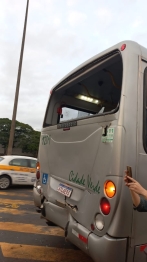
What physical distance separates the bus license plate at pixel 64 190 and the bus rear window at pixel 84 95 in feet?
3.44

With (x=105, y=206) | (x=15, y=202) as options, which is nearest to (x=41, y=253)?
(x=105, y=206)

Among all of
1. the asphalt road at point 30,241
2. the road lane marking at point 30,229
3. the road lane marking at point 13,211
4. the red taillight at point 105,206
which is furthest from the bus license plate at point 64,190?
the road lane marking at point 13,211

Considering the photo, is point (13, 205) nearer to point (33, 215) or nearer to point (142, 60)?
point (33, 215)

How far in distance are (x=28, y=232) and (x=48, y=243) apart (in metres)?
0.68

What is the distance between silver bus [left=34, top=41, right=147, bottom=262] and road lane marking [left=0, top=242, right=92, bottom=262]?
762mm

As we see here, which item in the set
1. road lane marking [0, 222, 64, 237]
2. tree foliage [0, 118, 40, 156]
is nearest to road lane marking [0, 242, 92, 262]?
road lane marking [0, 222, 64, 237]

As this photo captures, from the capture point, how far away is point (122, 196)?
226 centimetres

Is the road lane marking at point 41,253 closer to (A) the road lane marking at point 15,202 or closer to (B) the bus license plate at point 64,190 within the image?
(B) the bus license plate at point 64,190

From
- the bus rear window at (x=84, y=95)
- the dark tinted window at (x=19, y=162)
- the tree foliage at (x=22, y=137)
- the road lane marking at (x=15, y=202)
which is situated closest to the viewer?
the bus rear window at (x=84, y=95)

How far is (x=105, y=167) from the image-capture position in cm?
243

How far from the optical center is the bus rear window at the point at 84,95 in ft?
11.3

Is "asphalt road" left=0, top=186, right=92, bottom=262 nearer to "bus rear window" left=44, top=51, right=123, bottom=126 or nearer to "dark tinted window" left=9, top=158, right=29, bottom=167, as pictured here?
"bus rear window" left=44, top=51, right=123, bottom=126

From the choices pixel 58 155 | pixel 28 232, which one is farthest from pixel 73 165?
pixel 28 232

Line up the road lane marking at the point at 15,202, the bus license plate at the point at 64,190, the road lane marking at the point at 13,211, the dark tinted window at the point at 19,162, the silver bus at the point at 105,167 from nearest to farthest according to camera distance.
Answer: the silver bus at the point at 105,167 → the bus license plate at the point at 64,190 → the road lane marking at the point at 13,211 → the road lane marking at the point at 15,202 → the dark tinted window at the point at 19,162
